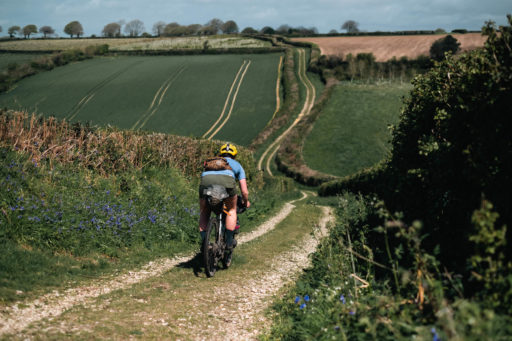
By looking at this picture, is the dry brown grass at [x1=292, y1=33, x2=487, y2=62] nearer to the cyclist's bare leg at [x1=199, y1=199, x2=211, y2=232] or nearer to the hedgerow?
the hedgerow

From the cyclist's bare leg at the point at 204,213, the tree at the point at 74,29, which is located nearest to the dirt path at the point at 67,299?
the cyclist's bare leg at the point at 204,213

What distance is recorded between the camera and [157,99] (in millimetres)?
65938

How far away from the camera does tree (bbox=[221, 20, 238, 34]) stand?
150m

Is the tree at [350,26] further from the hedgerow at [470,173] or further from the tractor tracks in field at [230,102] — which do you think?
the hedgerow at [470,173]

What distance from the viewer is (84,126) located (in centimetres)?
1433

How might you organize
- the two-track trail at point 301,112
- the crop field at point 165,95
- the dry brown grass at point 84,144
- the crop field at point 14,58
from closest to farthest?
Result: the dry brown grass at point 84,144 < the two-track trail at point 301,112 < the crop field at point 165,95 < the crop field at point 14,58

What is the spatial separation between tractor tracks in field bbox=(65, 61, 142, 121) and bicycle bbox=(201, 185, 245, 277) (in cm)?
5250

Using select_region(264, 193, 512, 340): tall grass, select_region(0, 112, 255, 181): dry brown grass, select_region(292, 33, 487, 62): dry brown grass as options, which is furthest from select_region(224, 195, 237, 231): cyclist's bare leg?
select_region(292, 33, 487, 62): dry brown grass

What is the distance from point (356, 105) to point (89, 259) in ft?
177

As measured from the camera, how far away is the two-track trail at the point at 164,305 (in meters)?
5.11

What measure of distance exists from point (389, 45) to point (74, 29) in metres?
101

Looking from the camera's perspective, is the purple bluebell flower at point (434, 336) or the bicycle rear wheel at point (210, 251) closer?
the purple bluebell flower at point (434, 336)

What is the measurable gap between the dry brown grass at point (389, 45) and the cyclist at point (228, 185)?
7212cm

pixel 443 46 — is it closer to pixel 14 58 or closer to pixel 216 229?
pixel 216 229
